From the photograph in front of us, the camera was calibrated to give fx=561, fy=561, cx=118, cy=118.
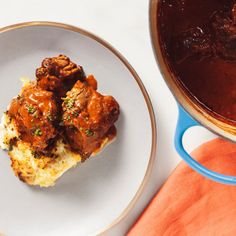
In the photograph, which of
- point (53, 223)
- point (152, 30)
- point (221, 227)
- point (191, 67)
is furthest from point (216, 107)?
point (53, 223)

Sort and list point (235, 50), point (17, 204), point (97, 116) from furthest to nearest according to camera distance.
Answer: point (17, 204), point (97, 116), point (235, 50)

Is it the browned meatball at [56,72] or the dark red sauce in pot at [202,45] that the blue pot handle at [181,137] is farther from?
the browned meatball at [56,72]

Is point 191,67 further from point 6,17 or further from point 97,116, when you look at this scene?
point 6,17

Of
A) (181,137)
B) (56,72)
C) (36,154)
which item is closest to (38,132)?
(36,154)

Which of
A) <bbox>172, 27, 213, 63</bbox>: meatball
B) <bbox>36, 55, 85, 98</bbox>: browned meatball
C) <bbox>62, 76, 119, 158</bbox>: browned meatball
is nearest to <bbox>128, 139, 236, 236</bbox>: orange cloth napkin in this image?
<bbox>62, 76, 119, 158</bbox>: browned meatball

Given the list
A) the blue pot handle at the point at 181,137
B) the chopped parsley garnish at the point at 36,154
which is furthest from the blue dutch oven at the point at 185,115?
the chopped parsley garnish at the point at 36,154
